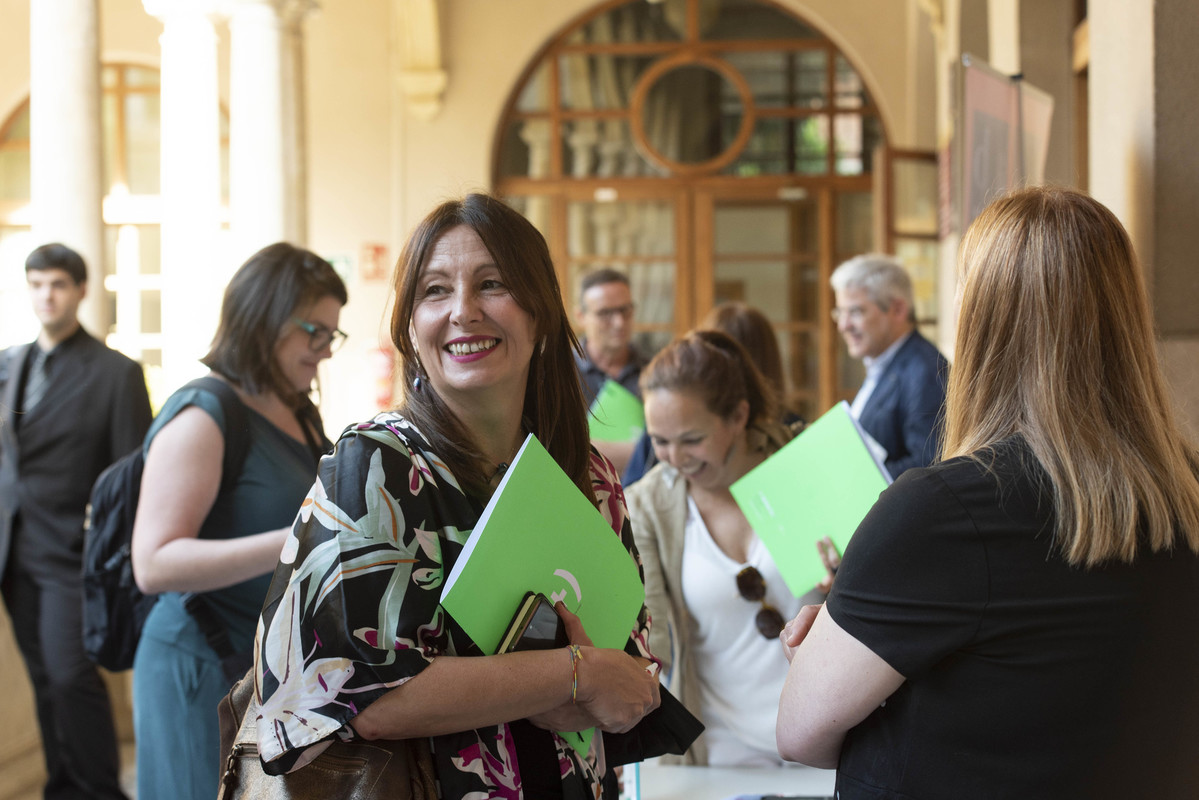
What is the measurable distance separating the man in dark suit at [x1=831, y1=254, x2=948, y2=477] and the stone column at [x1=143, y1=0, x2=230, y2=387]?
3.54 m

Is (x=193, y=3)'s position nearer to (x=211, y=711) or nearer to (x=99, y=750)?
(x=99, y=750)

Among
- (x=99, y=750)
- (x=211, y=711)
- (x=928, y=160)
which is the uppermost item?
(x=928, y=160)

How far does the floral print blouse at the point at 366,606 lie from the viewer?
1.13 metres

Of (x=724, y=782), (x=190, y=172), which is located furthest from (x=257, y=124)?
(x=724, y=782)

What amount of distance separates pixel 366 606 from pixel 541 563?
20 cm

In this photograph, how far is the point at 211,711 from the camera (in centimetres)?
208

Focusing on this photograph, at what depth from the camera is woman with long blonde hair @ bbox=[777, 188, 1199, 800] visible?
109 centimetres

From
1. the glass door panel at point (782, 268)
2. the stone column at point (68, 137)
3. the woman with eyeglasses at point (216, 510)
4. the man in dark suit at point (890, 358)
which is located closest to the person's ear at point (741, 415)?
the woman with eyeglasses at point (216, 510)

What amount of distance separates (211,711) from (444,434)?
1070 mm

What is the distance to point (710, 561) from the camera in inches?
89.0

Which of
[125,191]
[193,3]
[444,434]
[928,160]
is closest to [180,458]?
[444,434]

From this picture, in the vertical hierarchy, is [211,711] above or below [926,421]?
below

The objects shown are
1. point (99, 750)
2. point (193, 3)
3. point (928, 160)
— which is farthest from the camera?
point (928, 160)

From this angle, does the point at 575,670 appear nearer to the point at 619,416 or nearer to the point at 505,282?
the point at 505,282
